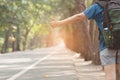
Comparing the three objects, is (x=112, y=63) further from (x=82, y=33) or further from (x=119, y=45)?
(x=82, y=33)

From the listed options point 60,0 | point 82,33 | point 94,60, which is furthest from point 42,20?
point 94,60

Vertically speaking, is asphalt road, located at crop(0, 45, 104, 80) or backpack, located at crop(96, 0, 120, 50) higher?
backpack, located at crop(96, 0, 120, 50)

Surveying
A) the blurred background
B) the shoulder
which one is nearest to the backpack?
the shoulder

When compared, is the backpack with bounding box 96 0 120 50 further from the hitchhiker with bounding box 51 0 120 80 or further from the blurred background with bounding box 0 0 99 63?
the blurred background with bounding box 0 0 99 63

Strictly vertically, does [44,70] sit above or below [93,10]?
below

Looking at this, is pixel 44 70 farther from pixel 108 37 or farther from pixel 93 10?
pixel 108 37

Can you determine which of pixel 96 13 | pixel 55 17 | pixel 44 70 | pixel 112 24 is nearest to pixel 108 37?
pixel 112 24

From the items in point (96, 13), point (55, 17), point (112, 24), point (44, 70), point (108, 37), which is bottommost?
point (44, 70)

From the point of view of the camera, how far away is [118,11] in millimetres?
5301

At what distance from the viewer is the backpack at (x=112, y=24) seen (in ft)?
17.4

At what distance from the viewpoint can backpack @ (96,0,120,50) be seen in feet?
17.4

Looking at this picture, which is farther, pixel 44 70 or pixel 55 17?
pixel 55 17

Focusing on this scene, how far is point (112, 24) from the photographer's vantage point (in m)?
5.30

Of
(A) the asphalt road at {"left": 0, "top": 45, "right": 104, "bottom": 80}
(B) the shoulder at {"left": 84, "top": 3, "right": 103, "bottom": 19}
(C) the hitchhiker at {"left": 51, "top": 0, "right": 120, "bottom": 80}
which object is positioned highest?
(B) the shoulder at {"left": 84, "top": 3, "right": 103, "bottom": 19}
